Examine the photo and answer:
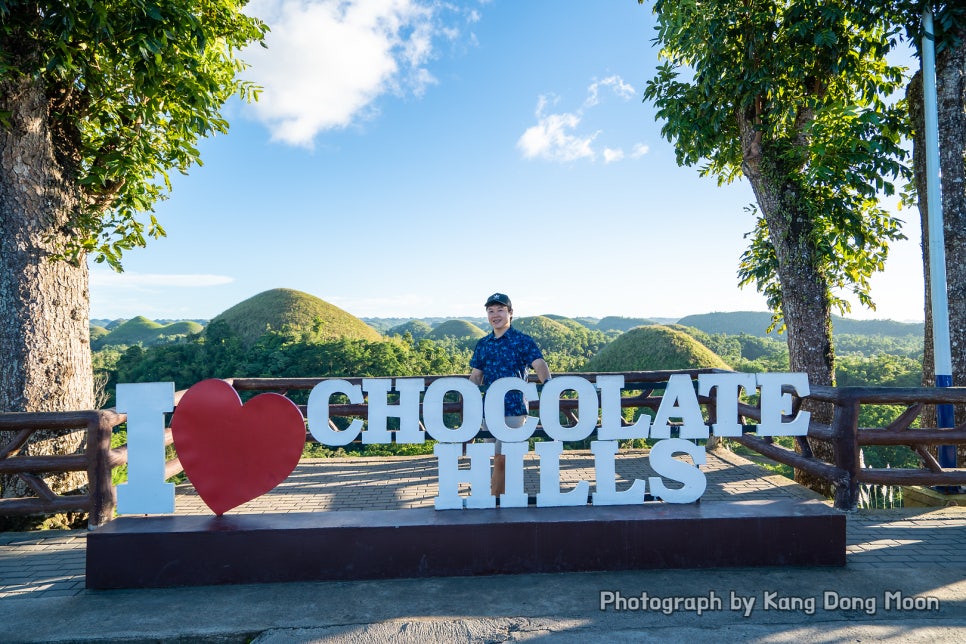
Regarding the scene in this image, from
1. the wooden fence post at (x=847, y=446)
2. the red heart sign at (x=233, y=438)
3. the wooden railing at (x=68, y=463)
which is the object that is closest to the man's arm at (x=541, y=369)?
the red heart sign at (x=233, y=438)

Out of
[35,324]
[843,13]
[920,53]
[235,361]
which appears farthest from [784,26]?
[235,361]

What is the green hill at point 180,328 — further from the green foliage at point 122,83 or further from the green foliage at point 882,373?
the green foliage at point 122,83

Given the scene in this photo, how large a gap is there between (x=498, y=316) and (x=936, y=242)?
5092 millimetres

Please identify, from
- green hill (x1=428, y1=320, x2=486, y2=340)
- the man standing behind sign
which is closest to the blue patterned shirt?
the man standing behind sign

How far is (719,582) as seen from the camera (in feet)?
11.5

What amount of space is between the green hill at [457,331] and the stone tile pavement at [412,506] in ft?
394

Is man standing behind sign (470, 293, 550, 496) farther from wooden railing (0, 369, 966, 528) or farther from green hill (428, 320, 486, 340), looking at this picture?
green hill (428, 320, 486, 340)

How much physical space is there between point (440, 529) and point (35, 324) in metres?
4.59

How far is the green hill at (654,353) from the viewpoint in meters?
55.4

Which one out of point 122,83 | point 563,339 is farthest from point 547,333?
point 122,83

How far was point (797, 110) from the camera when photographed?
768cm

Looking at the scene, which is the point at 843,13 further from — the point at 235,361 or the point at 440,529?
the point at 235,361

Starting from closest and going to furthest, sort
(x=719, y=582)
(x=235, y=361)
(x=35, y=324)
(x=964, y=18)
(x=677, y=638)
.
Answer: (x=677, y=638) < (x=719, y=582) < (x=35, y=324) < (x=964, y=18) < (x=235, y=361)

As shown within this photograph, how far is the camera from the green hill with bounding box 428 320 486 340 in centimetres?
13075
